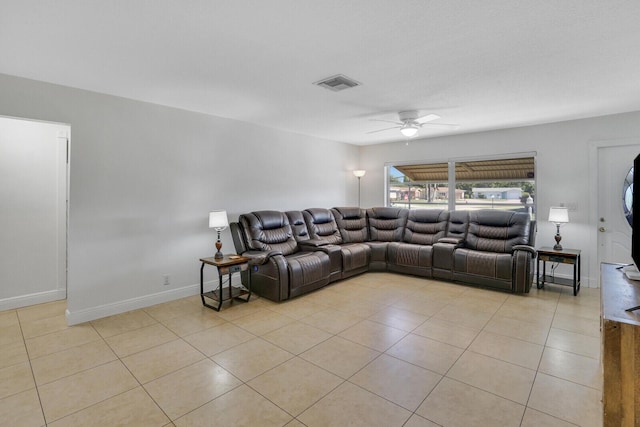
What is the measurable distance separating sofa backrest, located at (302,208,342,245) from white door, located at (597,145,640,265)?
385 cm

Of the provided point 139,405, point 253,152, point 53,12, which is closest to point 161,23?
point 53,12

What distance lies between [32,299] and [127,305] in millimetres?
1312

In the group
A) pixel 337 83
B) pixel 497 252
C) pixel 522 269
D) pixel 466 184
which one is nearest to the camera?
pixel 337 83

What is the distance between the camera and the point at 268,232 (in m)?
4.59

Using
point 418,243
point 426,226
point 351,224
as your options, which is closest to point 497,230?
point 426,226

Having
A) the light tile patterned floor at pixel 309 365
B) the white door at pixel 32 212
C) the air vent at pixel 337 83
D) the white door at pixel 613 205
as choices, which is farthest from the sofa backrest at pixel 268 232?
the white door at pixel 613 205

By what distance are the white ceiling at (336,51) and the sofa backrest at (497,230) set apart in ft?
5.42

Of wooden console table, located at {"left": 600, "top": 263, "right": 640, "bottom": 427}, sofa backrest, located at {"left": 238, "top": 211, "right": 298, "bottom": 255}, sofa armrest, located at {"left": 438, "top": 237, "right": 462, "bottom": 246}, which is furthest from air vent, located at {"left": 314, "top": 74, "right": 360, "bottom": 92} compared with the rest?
sofa armrest, located at {"left": 438, "top": 237, "right": 462, "bottom": 246}

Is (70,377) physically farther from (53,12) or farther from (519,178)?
(519,178)

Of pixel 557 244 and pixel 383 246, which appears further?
pixel 383 246

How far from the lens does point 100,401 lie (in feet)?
6.80

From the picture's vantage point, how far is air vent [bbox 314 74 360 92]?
3.02 m

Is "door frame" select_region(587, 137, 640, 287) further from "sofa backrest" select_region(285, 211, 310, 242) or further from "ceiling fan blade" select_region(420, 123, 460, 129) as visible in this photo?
"sofa backrest" select_region(285, 211, 310, 242)

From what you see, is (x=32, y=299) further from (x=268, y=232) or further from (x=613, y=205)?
(x=613, y=205)
